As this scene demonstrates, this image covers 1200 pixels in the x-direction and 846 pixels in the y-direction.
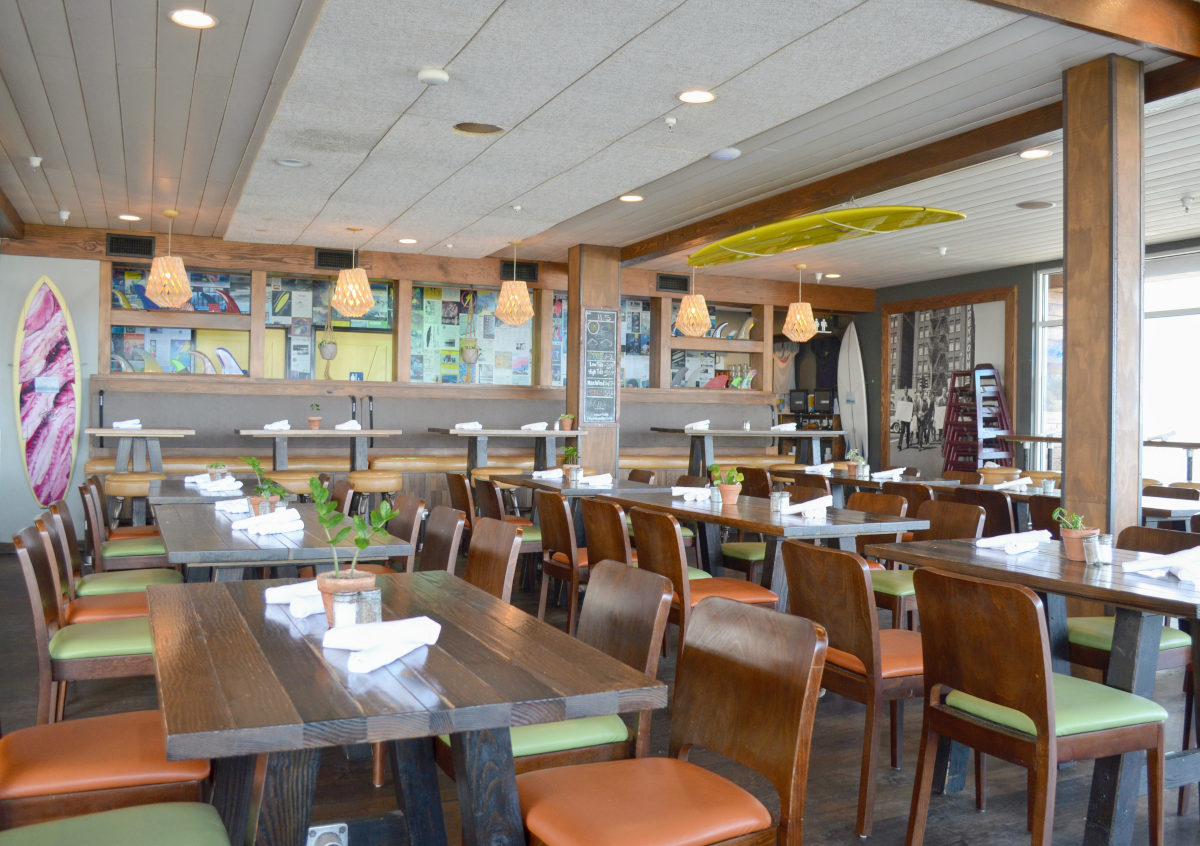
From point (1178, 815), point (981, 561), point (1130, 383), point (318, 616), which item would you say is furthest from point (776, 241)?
point (318, 616)

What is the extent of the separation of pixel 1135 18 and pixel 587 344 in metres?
5.78

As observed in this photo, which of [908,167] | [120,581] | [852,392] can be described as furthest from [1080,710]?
[852,392]

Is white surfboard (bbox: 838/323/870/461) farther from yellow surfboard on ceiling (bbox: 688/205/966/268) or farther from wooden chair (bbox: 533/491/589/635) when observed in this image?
wooden chair (bbox: 533/491/589/635)

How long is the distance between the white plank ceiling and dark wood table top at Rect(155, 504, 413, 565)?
1.99m

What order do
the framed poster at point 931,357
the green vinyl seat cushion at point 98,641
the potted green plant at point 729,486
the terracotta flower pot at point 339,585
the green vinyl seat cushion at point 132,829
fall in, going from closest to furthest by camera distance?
the green vinyl seat cushion at point 132,829 → the terracotta flower pot at point 339,585 → the green vinyl seat cushion at point 98,641 → the potted green plant at point 729,486 → the framed poster at point 931,357

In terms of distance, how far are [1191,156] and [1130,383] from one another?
9.71 ft

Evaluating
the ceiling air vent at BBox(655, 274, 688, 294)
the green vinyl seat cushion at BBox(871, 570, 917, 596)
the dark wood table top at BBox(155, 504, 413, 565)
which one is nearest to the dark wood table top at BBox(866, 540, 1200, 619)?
the green vinyl seat cushion at BBox(871, 570, 917, 596)

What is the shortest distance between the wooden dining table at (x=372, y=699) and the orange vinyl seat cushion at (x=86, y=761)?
0.47 feet

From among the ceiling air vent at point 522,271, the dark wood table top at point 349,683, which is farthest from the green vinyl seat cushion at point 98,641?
the ceiling air vent at point 522,271

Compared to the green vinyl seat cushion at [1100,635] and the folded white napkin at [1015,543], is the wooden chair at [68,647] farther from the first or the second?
the green vinyl seat cushion at [1100,635]

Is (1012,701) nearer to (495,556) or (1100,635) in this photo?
(1100,635)

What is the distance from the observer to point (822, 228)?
6289 mm

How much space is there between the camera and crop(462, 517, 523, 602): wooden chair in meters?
2.92

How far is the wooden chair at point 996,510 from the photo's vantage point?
5.51 m
